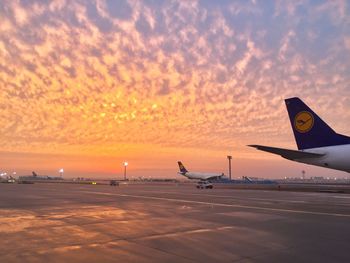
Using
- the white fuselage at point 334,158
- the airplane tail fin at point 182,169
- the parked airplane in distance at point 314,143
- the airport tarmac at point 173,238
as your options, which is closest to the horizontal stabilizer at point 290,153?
the parked airplane in distance at point 314,143

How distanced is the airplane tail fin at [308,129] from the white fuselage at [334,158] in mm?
697

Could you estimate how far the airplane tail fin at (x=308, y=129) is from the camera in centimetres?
3272

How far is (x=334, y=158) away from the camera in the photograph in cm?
3153

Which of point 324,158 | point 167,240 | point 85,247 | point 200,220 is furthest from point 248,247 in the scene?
point 324,158

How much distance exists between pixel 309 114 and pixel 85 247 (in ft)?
97.0

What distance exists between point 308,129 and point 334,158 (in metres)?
3.73

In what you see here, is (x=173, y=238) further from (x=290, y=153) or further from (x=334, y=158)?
(x=334, y=158)

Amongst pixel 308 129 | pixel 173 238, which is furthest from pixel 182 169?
pixel 173 238

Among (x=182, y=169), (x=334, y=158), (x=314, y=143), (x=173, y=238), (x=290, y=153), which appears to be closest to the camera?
(x=173, y=238)

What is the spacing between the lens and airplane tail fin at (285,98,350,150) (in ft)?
107

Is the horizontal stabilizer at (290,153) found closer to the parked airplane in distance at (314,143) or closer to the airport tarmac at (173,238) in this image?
the parked airplane in distance at (314,143)

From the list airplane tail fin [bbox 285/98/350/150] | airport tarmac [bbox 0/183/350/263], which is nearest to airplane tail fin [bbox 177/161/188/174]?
airplane tail fin [bbox 285/98/350/150]

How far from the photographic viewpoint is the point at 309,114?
112ft

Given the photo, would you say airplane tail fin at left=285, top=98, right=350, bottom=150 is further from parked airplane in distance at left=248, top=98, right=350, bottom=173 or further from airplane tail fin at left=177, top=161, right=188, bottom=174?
airplane tail fin at left=177, top=161, right=188, bottom=174
